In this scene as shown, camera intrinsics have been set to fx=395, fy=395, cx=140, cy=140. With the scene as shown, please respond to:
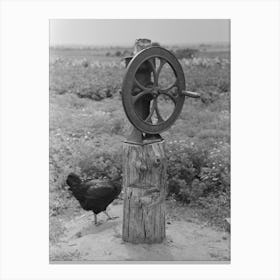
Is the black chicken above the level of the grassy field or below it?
below

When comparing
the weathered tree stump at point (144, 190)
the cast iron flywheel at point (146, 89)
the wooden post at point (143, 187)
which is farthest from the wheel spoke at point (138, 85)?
the weathered tree stump at point (144, 190)

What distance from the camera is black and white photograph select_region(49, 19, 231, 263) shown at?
10.7ft

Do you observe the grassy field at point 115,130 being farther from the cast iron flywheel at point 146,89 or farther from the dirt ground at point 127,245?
the cast iron flywheel at point 146,89

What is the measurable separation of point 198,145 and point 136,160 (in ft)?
3.48

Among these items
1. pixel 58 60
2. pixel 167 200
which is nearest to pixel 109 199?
pixel 167 200

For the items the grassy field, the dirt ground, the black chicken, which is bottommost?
the dirt ground

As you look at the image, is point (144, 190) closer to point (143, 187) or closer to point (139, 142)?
point (143, 187)

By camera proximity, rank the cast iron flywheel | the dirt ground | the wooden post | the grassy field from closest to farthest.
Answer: the cast iron flywheel < the wooden post < the dirt ground < the grassy field

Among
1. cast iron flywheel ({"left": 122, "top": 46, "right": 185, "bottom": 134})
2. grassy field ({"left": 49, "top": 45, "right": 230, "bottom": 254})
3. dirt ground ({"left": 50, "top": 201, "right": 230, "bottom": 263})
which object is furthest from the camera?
grassy field ({"left": 49, "top": 45, "right": 230, "bottom": 254})

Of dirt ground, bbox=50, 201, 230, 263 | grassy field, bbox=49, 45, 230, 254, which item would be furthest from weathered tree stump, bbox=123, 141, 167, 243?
grassy field, bbox=49, 45, 230, 254

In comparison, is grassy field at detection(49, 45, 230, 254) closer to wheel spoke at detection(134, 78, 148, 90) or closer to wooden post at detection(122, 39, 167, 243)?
wooden post at detection(122, 39, 167, 243)

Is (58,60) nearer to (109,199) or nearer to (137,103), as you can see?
(137,103)

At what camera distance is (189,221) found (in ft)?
12.7

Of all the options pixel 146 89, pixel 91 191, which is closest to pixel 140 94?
pixel 146 89
